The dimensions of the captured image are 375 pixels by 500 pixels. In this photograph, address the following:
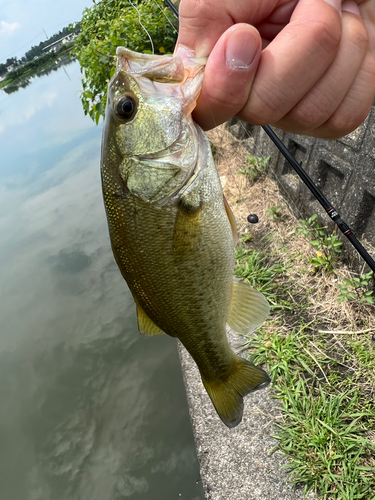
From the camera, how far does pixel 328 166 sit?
3076mm

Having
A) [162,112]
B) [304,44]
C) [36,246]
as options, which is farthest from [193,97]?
[36,246]

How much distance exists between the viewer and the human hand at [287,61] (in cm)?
104

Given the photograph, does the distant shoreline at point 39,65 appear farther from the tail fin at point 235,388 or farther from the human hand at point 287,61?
the tail fin at point 235,388

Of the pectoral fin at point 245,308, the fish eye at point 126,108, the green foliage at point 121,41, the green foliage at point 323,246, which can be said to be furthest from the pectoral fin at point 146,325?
the green foliage at point 121,41

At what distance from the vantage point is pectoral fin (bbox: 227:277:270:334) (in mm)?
1517

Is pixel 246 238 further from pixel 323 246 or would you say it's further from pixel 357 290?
pixel 357 290

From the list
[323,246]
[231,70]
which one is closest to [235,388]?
[231,70]

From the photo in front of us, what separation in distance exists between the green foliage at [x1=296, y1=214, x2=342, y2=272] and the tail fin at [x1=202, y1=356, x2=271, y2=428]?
174 cm

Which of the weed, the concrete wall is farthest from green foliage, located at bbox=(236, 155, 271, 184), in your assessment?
the weed

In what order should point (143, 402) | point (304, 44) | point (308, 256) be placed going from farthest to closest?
1. point (143, 402)
2. point (308, 256)
3. point (304, 44)

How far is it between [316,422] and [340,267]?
1.40 meters

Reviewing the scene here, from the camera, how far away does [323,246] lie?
318cm

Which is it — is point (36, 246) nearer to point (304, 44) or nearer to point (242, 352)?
point (242, 352)

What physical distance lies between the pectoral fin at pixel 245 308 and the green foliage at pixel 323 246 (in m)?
1.65
